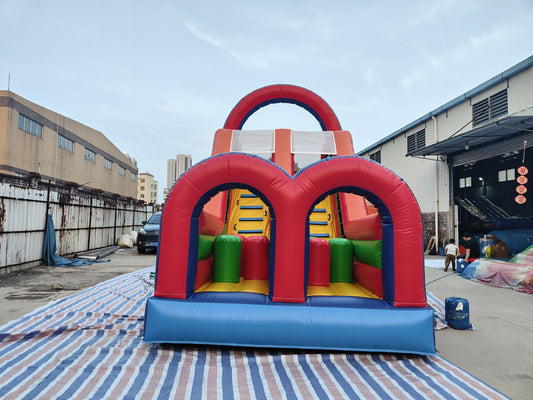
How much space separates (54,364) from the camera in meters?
2.90

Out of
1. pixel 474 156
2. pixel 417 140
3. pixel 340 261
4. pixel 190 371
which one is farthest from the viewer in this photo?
pixel 417 140

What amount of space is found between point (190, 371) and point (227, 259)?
5.14ft

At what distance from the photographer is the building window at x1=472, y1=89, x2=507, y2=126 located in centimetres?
992

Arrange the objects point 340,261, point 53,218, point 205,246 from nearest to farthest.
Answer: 1. point 205,246
2. point 340,261
3. point 53,218

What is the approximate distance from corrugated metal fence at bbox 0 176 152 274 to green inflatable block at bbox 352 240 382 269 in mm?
7200

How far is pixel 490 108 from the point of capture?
409 inches

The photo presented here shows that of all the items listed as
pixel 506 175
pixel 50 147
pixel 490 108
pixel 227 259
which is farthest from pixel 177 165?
pixel 227 259

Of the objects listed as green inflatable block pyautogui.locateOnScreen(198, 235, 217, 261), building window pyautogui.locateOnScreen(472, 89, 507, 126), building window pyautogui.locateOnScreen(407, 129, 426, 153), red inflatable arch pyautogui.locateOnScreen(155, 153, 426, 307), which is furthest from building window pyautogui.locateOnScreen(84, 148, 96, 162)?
red inflatable arch pyautogui.locateOnScreen(155, 153, 426, 307)

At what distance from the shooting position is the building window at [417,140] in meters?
14.0

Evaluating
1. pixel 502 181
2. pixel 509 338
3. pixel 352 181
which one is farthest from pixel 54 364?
pixel 502 181

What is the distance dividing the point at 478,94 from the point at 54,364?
1250 cm

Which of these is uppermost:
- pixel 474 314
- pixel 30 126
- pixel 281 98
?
pixel 30 126

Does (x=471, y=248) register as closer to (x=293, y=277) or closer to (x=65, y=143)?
(x=293, y=277)

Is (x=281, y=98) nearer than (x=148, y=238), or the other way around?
(x=281, y=98)
